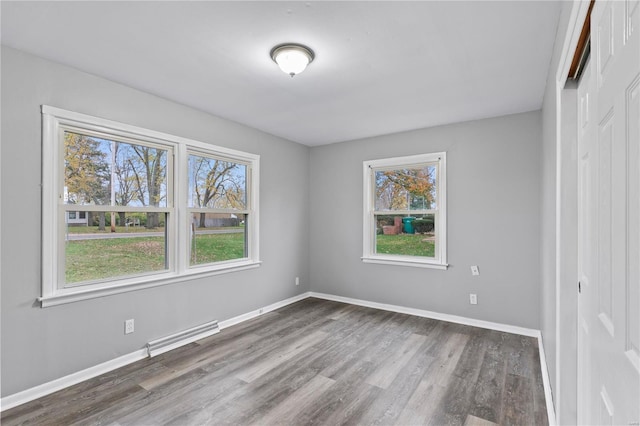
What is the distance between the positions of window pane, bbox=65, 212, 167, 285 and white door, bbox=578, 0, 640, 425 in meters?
3.37

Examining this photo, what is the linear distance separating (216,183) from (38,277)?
1924mm

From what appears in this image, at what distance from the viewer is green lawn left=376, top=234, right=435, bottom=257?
432 cm

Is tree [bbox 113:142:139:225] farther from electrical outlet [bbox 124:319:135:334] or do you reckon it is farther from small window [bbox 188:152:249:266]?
electrical outlet [bbox 124:319:135:334]

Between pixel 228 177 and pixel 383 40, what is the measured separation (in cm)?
257

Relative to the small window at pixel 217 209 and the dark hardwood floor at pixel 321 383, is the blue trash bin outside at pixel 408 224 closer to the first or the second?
the dark hardwood floor at pixel 321 383

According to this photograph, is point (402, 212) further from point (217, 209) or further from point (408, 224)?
point (217, 209)

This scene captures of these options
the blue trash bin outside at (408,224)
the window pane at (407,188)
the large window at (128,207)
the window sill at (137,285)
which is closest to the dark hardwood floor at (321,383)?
the window sill at (137,285)

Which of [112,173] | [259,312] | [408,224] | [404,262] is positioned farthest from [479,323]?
[112,173]

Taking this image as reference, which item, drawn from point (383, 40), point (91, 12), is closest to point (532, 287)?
point (383, 40)

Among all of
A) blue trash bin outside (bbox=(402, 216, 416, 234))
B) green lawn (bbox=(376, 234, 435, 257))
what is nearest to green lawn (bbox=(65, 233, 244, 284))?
green lawn (bbox=(376, 234, 435, 257))

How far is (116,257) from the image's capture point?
2.92 meters

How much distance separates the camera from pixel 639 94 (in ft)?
2.28

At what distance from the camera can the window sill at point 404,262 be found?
4093mm

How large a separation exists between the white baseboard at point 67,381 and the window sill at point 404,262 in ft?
9.95
